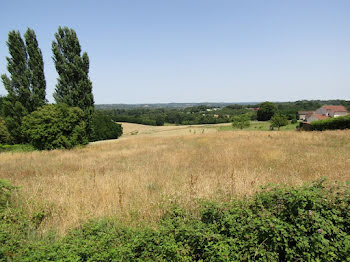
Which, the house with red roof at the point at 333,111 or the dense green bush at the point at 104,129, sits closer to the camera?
the dense green bush at the point at 104,129

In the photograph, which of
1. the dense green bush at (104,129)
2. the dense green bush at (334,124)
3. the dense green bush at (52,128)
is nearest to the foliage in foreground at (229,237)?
the dense green bush at (52,128)

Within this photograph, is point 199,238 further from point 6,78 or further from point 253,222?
point 6,78

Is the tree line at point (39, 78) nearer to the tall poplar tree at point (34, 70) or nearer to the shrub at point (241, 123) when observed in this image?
the tall poplar tree at point (34, 70)

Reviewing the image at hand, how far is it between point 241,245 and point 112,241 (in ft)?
5.80

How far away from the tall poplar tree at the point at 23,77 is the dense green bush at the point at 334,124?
113 ft

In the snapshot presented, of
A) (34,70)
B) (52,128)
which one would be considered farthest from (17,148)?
(34,70)

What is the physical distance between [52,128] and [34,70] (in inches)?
496

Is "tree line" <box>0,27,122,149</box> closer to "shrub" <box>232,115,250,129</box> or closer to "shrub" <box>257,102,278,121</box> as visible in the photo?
"shrub" <box>232,115,250,129</box>

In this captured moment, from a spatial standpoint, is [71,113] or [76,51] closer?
[71,113]

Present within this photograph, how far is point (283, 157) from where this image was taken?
7.79 m

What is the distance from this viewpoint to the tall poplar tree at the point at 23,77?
22.9 metres

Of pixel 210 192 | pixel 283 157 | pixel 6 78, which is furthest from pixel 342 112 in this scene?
pixel 6 78

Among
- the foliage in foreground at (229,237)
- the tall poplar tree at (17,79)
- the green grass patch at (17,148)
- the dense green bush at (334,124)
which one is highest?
the tall poplar tree at (17,79)

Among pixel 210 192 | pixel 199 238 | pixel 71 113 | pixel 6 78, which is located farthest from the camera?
pixel 6 78
